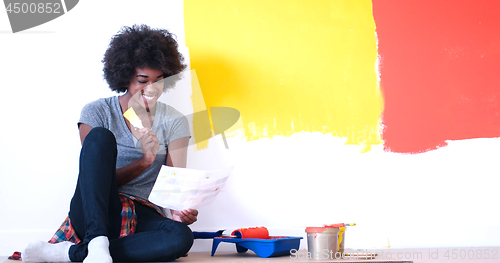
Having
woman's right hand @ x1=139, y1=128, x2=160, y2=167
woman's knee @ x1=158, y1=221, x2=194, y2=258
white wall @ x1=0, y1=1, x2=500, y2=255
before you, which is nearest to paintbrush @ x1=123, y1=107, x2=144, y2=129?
woman's right hand @ x1=139, y1=128, x2=160, y2=167

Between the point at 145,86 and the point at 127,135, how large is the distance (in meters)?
0.18

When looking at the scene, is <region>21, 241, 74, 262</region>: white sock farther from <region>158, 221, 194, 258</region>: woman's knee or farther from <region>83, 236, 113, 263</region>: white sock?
<region>158, 221, 194, 258</region>: woman's knee

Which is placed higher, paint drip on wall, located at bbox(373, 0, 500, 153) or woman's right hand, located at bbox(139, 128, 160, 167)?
paint drip on wall, located at bbox(373, 0, 500, 153)

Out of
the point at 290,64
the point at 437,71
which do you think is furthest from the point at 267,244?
the point at 437,71

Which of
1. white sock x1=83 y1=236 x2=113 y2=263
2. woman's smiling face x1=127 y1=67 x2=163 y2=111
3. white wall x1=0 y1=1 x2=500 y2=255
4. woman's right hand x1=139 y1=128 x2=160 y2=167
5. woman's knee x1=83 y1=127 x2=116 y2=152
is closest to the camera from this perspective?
white sock x1=83 y1=236 x2=113 y2=263

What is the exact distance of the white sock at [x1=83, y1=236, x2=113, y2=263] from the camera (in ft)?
3.21

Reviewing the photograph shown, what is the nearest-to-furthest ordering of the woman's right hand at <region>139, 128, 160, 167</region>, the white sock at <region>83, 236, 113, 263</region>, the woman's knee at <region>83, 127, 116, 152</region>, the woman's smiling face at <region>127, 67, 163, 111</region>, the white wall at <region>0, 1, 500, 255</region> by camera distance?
the white sock at <region>83, 236, 113, 263</region> → the woman's knee at <region>83, 127, 116, 152</region> → the woman's right hand at <region>139, 128, 160, 167</region> → the woman's smiling face at <region>127, 67, 163, 111</region> → the white wall at <region>0, 1, 500, 255</region>

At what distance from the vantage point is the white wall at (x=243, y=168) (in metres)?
1.61

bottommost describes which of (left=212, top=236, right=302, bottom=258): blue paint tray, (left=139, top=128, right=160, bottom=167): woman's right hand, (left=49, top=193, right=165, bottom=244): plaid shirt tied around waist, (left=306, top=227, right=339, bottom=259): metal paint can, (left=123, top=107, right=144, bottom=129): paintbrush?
(left=212, top=236, right=302, bottom=258): blue paint tray

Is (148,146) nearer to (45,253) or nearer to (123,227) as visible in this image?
(123,227)

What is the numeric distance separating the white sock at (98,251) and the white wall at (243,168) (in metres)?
0.63

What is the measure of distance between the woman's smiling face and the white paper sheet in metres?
0.40

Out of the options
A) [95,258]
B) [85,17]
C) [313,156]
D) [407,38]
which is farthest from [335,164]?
[85,17]

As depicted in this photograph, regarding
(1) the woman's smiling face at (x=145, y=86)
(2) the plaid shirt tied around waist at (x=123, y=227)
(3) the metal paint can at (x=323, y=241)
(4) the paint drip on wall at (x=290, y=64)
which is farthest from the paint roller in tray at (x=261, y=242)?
(1) the woman's smiling face at (x=145, y=86)
